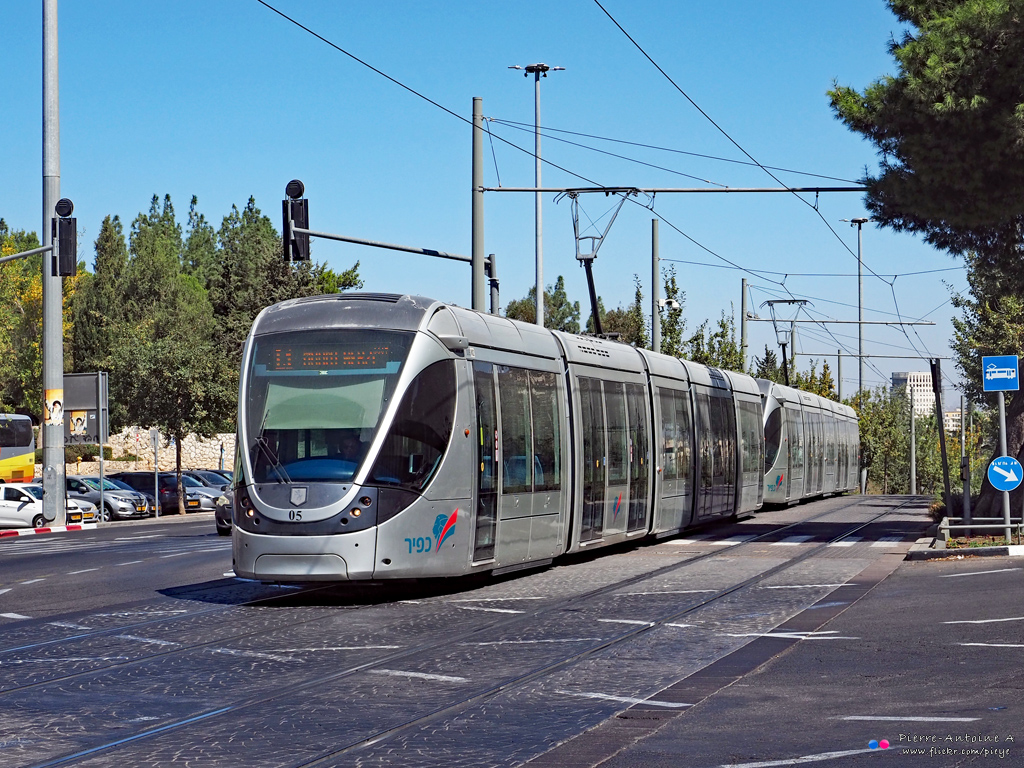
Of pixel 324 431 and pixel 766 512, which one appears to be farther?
pixel 766 512

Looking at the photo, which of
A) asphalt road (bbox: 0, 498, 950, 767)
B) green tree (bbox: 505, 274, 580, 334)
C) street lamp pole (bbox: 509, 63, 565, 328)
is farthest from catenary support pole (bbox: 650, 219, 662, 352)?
green tree (bbox: 505, 274, 580, 334)

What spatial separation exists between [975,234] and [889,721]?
59.3 feet

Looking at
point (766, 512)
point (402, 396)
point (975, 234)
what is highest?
point (975, 234)

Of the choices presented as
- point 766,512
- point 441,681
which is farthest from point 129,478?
point 441,681

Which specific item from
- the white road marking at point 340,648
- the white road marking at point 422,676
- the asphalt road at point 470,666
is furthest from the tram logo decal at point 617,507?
the white road marking at point 422,676

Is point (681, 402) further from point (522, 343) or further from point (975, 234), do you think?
point (522, 343)

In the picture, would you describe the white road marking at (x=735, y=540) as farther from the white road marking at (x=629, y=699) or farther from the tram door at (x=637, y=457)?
the white road marking at (x=629, y=699)

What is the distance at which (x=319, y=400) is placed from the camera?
1388 centimetres

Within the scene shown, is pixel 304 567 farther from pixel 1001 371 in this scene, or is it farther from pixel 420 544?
pixel 1001 371

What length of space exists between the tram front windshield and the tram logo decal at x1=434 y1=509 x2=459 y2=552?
47.1 inches

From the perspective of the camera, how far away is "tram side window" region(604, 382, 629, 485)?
19.5 m

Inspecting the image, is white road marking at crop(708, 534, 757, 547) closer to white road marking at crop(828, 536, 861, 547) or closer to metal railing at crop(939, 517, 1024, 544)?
white road marking at crop(828, 536, 861, 547)

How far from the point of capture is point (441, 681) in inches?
373

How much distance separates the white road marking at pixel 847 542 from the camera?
22.9 meters
